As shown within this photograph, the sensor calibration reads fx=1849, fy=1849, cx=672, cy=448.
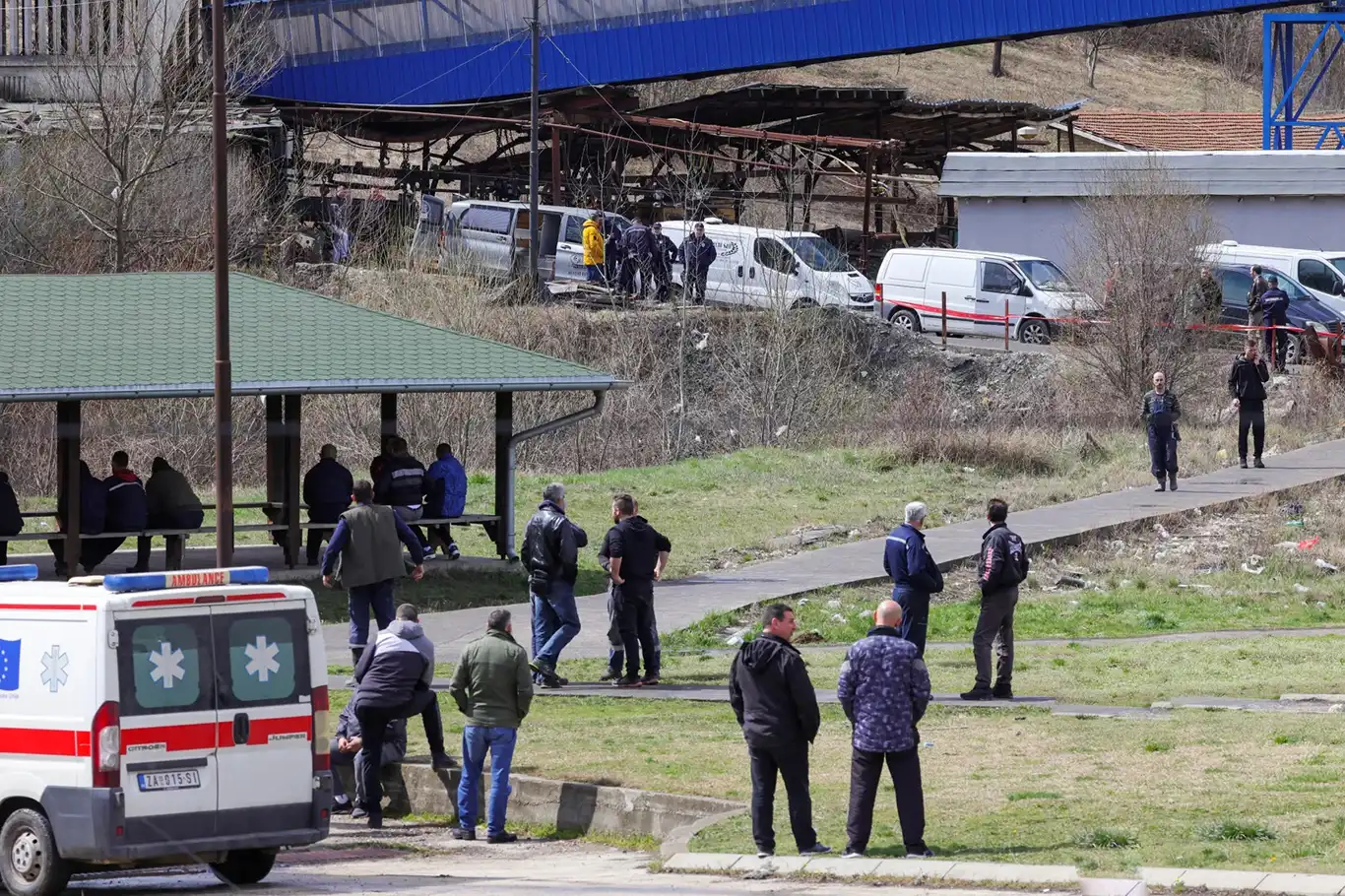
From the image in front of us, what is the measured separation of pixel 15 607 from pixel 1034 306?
3162cm

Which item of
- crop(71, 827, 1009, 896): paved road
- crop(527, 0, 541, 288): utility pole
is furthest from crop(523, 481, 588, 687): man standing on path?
crop(527, 0, 541, 288): utility pole

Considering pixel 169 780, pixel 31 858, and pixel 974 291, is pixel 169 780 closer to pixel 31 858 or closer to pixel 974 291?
pixel 31 858

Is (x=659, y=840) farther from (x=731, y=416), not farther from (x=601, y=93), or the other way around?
(x=601, y=93)

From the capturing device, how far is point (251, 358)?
21688 millimetres

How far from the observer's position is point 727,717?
48.9 feet

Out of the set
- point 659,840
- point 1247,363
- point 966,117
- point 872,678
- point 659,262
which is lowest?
point 659,840

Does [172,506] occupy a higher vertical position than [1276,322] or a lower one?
lower

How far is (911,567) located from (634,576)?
2.59 m

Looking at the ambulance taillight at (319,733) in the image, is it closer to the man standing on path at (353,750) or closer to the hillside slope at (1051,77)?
the man standing on path at (353,750)

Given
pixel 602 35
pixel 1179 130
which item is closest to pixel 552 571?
pixel 602 35

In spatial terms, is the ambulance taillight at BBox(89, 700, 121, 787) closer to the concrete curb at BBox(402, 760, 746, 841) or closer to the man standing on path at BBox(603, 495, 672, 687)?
the concrete curb at BBox(402, 760, 746, 841)

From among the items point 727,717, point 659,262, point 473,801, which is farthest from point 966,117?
point 473,801

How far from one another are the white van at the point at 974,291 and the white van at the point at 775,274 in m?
0.80

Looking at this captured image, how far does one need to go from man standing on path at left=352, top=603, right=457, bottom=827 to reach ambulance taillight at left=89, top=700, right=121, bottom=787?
2823 millimetres
